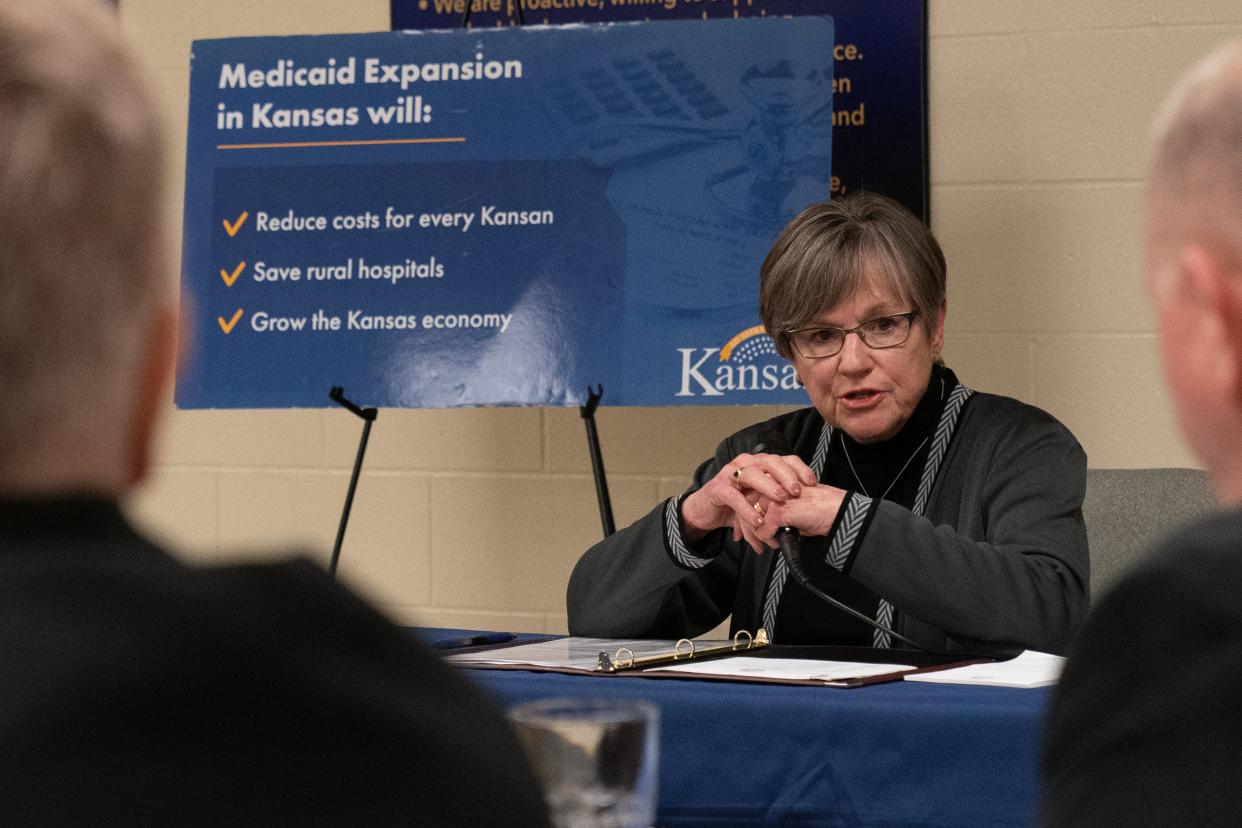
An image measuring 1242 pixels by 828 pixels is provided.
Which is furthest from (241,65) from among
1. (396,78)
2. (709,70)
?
(709,70)

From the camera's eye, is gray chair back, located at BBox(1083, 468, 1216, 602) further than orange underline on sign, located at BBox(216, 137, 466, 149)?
No

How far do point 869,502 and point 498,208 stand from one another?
1.09 metres

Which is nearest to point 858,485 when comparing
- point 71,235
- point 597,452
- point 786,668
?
point 597,452

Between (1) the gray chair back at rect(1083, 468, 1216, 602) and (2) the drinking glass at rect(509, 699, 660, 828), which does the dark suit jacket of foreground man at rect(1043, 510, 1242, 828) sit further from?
(1) the gray chair back at rect(1083, 468, 1216, 602)

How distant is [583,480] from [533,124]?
805 mm

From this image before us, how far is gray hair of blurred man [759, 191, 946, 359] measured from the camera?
233cm

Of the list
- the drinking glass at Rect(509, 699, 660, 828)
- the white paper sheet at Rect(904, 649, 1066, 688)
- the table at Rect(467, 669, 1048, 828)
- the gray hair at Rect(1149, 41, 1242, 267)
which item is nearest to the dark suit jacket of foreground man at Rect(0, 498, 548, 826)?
the drinking glass at Rect(509, 699, 660, 828)

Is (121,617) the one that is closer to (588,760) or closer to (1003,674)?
(588,760)

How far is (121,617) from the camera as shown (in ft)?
1.55

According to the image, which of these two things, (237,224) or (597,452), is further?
(237,224)

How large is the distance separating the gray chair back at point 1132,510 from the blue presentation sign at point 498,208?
0.54 m

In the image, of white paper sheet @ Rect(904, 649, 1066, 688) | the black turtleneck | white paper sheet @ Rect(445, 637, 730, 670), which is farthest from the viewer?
the black turtleneck

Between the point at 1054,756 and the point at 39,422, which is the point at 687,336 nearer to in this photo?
the point at 1054,756

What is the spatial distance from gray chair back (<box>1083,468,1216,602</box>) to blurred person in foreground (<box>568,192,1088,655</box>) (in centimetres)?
19
